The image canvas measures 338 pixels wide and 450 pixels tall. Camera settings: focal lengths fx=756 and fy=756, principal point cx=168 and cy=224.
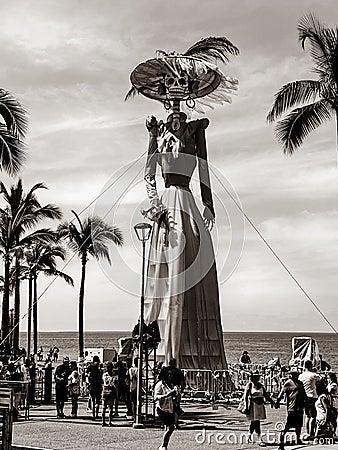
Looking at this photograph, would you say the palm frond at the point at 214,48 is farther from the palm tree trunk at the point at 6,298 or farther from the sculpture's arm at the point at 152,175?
the palm tree trunk at the point at 6,298

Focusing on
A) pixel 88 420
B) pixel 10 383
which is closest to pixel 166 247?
pixel 88 420

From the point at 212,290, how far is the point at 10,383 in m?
13.2

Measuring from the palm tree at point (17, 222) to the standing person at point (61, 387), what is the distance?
13.0 meters

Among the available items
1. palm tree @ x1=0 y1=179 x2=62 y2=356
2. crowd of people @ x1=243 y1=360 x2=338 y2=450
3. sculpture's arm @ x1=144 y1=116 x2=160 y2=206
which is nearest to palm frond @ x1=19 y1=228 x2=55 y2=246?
palm tree @ x1=0 y1=179 x2=62 y2=356

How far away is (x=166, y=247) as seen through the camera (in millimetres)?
24312

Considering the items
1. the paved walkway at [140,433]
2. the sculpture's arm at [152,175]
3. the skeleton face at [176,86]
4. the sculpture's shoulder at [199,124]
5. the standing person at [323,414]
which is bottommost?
the paved walkway at [140,433]

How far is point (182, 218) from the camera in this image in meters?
24.2

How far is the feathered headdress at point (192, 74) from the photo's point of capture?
24172mm

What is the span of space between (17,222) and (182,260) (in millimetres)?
13213

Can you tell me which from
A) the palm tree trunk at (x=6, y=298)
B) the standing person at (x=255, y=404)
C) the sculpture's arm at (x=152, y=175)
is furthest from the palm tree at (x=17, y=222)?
the standing person at (x=255, y=404)

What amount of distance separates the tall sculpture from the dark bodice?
0.11ft

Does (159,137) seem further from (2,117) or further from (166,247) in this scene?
(2,117)

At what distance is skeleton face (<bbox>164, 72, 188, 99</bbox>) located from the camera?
969 inches

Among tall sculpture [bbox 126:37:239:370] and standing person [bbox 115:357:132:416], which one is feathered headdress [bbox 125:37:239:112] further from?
standing person [bbox 115:357:132:416]
